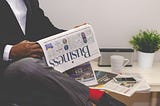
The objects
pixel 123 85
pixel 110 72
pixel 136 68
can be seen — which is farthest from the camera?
A: pixel 136 68

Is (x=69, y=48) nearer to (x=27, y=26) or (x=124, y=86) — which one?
(x=27, y=26)

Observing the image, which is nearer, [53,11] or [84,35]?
[84,35]

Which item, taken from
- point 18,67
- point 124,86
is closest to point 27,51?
point 18,67

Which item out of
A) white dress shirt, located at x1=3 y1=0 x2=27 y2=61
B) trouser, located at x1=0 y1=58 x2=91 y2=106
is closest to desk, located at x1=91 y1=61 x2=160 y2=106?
white dress shirt, located at x1=3 y1=0 x2=27 y2=61

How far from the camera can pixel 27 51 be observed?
1172 mm

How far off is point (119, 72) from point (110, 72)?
55 mm

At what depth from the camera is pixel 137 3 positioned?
6.38ft

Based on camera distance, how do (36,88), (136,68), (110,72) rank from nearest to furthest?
(36,88) < (110,72) < (136,68)

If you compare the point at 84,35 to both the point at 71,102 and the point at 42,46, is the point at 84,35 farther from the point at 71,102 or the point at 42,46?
the point at 71,102

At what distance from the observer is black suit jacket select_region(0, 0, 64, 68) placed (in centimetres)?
135

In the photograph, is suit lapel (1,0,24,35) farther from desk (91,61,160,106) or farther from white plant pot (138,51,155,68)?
white plant pot (138,51,155,68)

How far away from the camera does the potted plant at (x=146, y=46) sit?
1.85m

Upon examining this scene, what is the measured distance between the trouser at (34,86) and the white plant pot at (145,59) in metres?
1.12

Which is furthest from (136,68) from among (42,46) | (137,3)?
(42,46)
